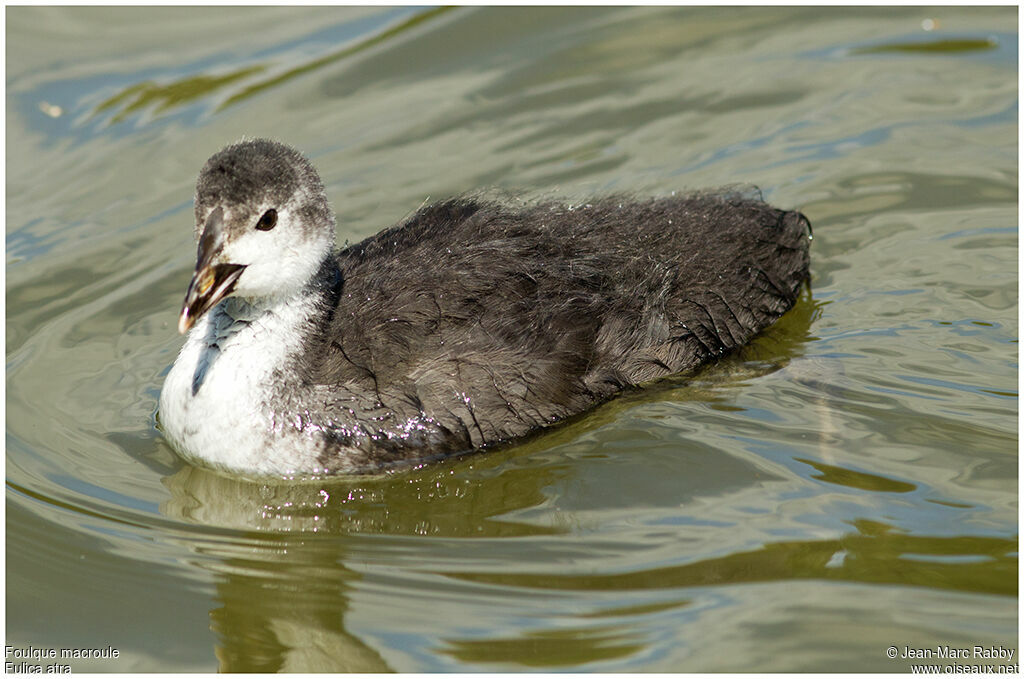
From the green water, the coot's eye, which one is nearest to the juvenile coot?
the coot's eye

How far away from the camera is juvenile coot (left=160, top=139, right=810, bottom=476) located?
215 inches

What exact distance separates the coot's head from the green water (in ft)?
3.03

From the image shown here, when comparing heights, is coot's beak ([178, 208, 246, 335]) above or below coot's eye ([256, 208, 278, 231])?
below

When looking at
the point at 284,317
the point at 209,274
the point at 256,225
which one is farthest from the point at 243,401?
the point at 256,225

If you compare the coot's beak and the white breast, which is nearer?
the coot's beak

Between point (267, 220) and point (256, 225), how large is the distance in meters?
0.06

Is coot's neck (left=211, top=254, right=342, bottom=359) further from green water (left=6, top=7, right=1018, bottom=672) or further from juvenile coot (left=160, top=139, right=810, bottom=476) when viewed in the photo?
green water (left=6, top=7, right=1018, bottom=672)

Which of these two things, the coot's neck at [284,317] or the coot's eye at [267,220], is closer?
the coot's eye at [267,220]

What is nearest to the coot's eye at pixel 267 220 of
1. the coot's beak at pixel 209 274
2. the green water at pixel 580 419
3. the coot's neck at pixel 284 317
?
the coot's beak at pixel 209 274

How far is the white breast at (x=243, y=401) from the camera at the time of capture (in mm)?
5602

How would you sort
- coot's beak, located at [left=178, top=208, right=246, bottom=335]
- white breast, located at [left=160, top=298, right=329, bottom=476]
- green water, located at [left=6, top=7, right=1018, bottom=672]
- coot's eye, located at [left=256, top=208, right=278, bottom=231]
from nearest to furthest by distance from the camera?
green water, located at [left=6, top=7, right=1018, bottom=672] → coot's beak, located at [left=178, top=208, right=246, bottom=335] → coot's eye, located at [left=256, top=208, right=278, bottom=231] → white breast, located at [left=160, top=298, right=329, bottom=476]

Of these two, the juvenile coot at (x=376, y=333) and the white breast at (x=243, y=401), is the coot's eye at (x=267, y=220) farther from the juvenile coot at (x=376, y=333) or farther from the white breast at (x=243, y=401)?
the white breast at (x=243, y=401)

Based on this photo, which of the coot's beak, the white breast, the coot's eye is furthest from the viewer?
the white breast

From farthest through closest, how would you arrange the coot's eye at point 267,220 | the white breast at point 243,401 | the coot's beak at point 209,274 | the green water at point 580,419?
the white breast at point 243,401 → the coot's eye at point 267,220 → the coot's beak at point 209,274 → the green water at point 580,419
